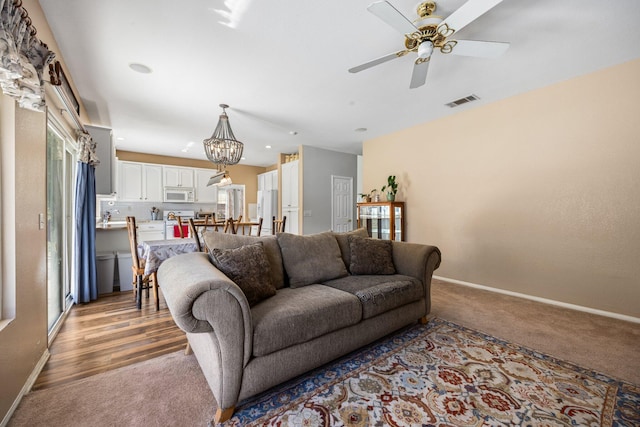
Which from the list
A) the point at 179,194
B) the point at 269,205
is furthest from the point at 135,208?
the point at 269,205

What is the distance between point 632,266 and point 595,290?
1.29 ft

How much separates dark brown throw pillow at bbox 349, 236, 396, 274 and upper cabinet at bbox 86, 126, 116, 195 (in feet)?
11.3

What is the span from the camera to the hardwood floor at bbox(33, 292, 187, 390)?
181 cm

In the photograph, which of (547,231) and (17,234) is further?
(547,231)

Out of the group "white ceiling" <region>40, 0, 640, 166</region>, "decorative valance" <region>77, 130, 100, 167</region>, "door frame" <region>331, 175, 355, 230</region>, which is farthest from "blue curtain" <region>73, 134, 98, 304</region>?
"door frame" <region>331, 175, 355, 230</region>

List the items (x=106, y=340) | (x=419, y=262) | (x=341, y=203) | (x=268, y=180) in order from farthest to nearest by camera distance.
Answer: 1. (x=268, y=180)
2. (x=341, y=203)
3. (x=419, y=262)
4. (x=106, y=340)

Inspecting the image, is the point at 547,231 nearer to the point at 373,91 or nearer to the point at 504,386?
the point at 504,386

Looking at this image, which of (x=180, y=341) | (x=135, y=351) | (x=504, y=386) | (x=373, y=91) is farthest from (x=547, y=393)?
(x=373, y=91)

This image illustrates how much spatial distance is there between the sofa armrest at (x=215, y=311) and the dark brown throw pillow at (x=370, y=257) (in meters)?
1.37

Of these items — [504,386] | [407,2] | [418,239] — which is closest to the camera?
[504,386]

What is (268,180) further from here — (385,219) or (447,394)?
(447,394)

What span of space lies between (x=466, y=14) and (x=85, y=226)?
13.8 feet

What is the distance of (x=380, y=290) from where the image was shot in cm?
203

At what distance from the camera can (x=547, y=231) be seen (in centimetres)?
309
